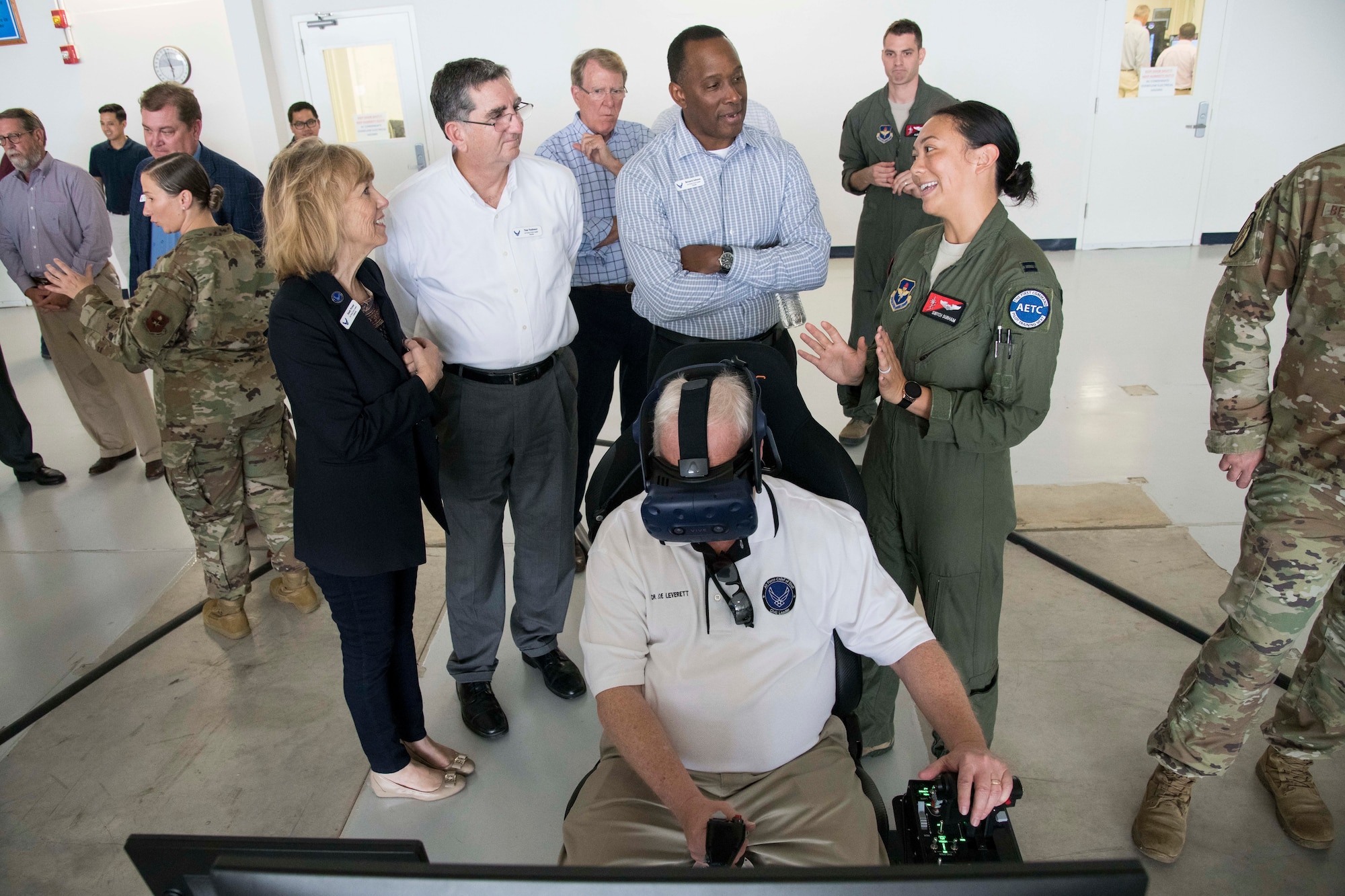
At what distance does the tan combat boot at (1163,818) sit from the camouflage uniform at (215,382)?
2371 mm

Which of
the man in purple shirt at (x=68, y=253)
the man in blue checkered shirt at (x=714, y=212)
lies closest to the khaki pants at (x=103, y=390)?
the man in purple shirt at (x=68, y=253)

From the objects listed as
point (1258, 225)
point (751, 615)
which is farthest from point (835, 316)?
point (751, 615)

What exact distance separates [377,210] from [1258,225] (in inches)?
70.0

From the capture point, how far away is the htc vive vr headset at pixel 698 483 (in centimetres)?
130

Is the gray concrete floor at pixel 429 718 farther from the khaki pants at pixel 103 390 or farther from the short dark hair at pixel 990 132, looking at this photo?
the short dark hair at pixel 990 132

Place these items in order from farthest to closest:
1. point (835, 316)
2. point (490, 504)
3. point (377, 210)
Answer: point (835, 316) < point (490, 504) < point (377, 210)

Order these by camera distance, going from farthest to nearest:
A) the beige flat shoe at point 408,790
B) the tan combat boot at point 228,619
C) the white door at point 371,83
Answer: the white door at point 371,83 < the tan combat boot at point 228,619 < the beige flat shoe at point 408,790

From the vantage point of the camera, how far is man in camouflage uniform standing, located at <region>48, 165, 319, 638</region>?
2.46 m

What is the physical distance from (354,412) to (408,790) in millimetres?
1004

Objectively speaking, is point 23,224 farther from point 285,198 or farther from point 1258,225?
point 1258,225

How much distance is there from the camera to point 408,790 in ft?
7.18

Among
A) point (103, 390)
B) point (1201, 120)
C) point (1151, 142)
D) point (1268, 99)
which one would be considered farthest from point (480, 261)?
point (1268, 99)

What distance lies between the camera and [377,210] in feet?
6.19

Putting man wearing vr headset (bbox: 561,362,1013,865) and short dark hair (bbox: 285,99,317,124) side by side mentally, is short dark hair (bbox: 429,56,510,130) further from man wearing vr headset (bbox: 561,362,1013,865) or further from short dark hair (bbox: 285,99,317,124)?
short dark hair (bbox: 285,99,317,124)
